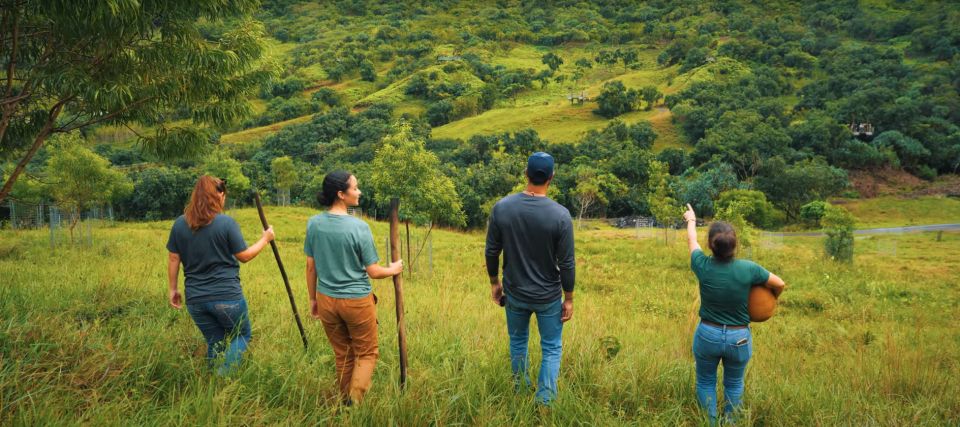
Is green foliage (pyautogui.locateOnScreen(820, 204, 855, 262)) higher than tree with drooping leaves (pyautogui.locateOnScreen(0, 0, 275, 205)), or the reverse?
tree with drooping leaves (pyautogui.locateOnScreen(0, 0, 275, 205))

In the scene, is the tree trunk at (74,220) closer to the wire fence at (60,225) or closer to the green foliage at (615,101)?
the wire fence at (60,225)

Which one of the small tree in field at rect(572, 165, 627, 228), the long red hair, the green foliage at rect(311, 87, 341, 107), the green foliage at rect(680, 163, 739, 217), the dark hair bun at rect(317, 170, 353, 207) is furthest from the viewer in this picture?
the green foliage at rect(311, 87, 341, 107)

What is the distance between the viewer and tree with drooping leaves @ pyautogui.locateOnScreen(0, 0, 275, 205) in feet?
17.8

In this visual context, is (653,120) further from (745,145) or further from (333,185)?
(333,185)

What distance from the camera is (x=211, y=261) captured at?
3.86 metres

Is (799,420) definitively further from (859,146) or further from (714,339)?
(859,146)

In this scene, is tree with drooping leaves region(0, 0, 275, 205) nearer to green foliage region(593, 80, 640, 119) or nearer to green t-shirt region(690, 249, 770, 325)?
green t-shirt region(690, 249, 770, 325)

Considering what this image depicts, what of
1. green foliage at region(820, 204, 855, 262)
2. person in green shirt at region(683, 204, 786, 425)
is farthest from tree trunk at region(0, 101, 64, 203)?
green foliage at region(820, 204, 855, 262)

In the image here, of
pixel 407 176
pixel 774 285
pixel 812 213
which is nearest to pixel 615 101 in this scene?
pixel 812 213

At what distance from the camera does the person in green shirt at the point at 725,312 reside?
11.9 ft

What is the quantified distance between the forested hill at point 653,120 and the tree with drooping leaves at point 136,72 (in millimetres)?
1023

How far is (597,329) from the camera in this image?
6176mm

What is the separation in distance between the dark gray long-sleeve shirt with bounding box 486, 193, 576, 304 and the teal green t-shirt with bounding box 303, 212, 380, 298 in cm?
91

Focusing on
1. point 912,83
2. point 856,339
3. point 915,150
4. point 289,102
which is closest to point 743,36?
point 912,83
